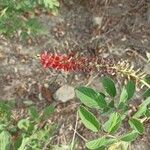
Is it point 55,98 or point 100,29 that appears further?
point 100,29

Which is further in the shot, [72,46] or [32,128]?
[72,46]

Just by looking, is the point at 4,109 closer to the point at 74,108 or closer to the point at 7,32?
the point at 7,32

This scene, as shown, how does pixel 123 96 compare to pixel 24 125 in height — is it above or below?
below

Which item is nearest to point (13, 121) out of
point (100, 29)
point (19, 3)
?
point (19, 3)

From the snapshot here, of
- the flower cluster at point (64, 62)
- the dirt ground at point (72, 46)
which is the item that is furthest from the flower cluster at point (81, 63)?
the dirt ground at point (72, 46)

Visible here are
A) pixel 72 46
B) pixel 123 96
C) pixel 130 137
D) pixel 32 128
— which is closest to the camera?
pixel 130 137

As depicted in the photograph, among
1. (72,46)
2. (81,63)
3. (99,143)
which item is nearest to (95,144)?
(99,143)

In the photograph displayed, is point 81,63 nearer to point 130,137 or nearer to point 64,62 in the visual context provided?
point 64,62
